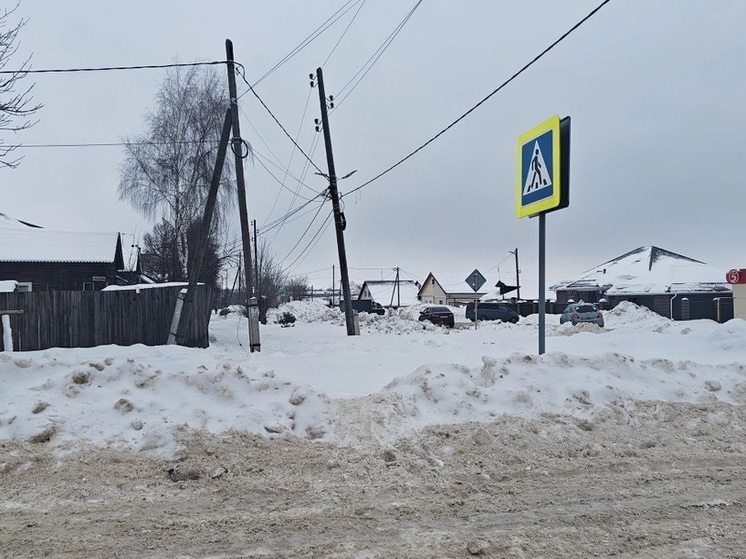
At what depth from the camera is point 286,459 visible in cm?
455

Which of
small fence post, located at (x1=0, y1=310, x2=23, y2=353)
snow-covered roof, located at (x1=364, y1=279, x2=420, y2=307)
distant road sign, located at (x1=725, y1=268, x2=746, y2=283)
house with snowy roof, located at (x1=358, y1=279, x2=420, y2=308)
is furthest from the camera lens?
house with snowy roof, located at (x1=358, y1=279, x2=420, y2=308)

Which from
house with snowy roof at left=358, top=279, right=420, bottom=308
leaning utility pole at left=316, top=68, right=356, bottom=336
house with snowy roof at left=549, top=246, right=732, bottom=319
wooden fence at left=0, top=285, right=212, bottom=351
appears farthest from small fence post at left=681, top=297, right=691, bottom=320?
house with snowy roof at left=358, top=279, right=420, bottom=308

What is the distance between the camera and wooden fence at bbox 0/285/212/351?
12.9m

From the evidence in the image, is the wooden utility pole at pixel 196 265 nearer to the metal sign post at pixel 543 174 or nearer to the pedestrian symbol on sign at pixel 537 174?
the metal sign post at pixel 543 174

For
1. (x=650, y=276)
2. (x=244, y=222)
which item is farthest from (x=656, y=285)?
(x=244, y=222)

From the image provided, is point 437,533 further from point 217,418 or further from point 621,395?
point 621,395

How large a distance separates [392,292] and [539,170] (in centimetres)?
7688

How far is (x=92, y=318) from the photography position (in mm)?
13500

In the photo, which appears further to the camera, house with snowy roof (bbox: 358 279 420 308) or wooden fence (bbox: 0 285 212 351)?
house with snowy roof (bbox: 358 279 420 308)

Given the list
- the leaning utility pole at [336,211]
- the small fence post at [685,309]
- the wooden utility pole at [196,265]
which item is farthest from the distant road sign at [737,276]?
the small fence post at [685,309]

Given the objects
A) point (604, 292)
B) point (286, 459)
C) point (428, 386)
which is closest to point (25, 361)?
point (286, 459)

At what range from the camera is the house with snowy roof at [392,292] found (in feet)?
263

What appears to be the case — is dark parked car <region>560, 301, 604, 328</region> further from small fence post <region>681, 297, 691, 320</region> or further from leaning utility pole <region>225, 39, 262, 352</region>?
leaning utility pole <region>225, 39, 262, 352</region>

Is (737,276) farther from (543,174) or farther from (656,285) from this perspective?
(656,285)
